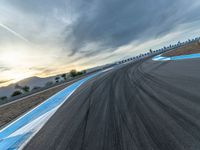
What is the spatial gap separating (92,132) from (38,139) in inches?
75.3

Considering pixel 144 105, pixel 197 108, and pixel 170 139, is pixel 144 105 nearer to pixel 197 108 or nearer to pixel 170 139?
pixel 197 108

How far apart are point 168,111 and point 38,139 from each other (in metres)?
3.91

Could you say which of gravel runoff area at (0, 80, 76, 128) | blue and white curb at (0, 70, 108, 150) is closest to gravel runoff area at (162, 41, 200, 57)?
gravel runoff area at (0, 80, 76, 128)

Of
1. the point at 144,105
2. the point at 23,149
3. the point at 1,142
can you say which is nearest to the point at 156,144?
the point at 144,105

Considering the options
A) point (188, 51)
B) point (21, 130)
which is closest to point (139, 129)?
point (21, 130)

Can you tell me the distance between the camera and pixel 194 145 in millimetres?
3113

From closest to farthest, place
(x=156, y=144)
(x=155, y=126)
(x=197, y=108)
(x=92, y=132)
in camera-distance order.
Result: 1. (x=156, y=144)
2. (x=155, y=126)
3. (x=197, y=108)
4. (x=92, y=132)

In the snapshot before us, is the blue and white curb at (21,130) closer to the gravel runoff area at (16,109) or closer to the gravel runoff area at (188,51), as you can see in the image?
the gravel runoff area at (16,109)

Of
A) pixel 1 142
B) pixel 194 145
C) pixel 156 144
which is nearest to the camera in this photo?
pixel 194 145

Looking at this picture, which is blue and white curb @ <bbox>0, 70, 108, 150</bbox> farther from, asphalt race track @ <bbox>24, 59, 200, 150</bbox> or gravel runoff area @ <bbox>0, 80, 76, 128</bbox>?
gravel runoff area @ <bbox>0, 80, 76, 128</bbox>

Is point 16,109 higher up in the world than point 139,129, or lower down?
lower down

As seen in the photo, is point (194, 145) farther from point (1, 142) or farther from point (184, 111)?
point (1, 142)

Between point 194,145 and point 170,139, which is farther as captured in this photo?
point 170,139

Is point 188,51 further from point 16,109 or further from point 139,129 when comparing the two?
point 139,129
